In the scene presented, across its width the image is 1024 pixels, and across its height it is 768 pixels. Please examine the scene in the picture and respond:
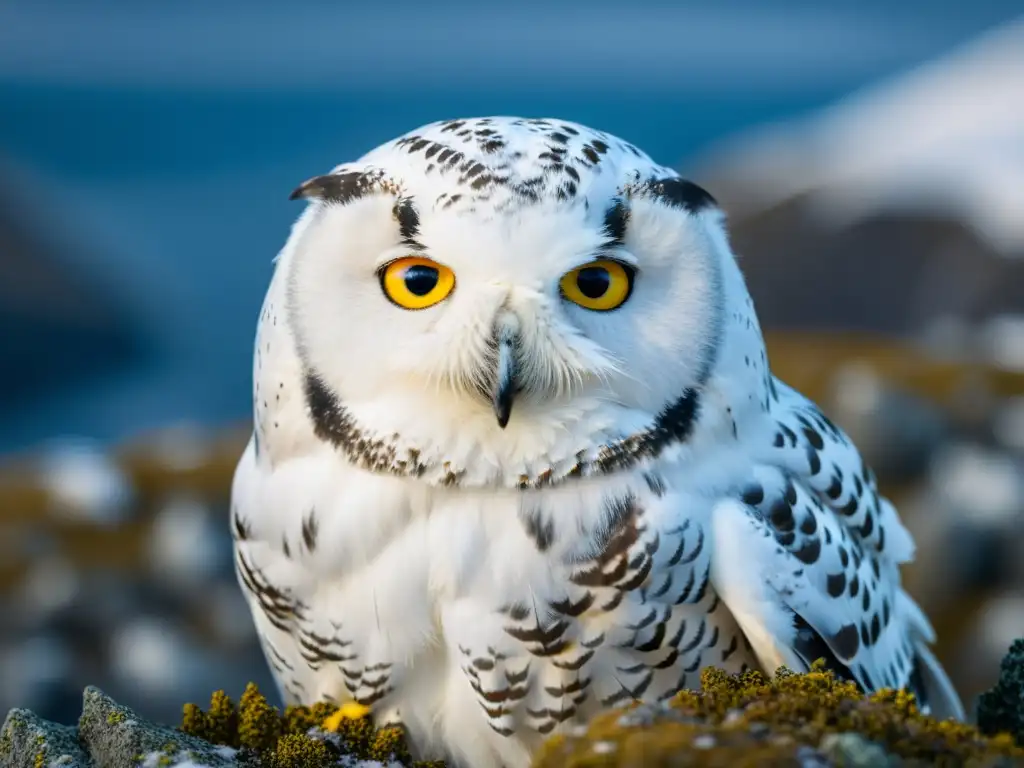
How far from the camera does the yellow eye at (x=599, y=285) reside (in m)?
1.06

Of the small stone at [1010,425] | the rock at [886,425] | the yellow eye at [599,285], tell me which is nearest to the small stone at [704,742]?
the yellow eye at [599,285]

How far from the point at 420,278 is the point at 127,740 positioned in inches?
21.3

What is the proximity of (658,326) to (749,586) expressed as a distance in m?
0.29

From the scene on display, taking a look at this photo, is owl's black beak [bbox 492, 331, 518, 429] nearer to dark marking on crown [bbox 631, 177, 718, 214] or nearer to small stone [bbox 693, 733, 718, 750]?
dark marking on crown [bbox 631, 177, 718, 214]

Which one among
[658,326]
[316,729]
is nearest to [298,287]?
[658,326]

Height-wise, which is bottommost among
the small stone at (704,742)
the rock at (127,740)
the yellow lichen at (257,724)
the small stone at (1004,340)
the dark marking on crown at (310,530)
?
the small stone at (1004,340)

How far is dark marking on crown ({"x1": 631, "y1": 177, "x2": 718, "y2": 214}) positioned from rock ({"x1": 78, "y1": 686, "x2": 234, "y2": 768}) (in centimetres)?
72

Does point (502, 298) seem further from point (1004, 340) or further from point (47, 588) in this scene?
point (1004, 340)

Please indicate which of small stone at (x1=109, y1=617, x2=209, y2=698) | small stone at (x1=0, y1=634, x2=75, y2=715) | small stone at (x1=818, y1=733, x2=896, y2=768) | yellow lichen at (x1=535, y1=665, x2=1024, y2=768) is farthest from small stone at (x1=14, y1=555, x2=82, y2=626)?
small stone at (x1=818, y1=733, x2=896, y2=768)

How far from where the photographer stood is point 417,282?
106 centimetres

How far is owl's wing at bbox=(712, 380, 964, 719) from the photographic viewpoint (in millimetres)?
1134

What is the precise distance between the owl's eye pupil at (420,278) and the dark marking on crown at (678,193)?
0.75ft

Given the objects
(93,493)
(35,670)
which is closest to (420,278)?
(35,670)

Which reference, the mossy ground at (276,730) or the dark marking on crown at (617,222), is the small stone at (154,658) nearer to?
the mossy ground at (276,730)
